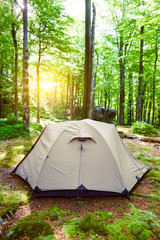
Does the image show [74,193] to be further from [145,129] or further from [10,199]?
[145,129]

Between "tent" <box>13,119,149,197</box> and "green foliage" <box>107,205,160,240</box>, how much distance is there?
560 millimetres

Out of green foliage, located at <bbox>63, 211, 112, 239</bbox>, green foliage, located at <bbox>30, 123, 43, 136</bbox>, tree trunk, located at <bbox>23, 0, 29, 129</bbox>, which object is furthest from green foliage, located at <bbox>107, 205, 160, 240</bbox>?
tree trunk, located at <bbox>23, 0, 29, 129</bbox>

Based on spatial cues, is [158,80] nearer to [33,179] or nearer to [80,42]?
[80,42]

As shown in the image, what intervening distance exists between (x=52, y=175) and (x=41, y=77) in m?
13.5

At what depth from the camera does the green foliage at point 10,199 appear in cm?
281

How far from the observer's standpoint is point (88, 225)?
257 centimetres

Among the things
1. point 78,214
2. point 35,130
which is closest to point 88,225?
point 78,214

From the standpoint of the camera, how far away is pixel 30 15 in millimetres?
12133

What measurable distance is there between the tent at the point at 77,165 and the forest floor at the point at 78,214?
20cm

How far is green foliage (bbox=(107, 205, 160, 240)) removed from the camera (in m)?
2.37

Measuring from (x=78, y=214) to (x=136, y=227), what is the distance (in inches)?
41.9

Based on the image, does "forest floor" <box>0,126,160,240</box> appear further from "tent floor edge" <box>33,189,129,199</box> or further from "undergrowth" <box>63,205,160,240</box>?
"tent floor edge" <box>33,189,129,199</box>

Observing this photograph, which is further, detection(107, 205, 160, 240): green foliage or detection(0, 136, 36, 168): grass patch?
detection(0, 136, 36, 168): grass patch

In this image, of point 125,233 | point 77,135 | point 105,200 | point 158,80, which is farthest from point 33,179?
point 158,80
